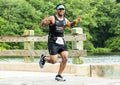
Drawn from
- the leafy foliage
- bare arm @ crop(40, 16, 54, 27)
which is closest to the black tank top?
bare arm @ crop(40, 16, 54, 27)

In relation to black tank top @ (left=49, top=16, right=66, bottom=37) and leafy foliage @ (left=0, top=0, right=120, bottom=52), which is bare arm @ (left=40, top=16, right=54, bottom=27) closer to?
black tank top @ (left=49, top=16, right=66, bottom=37)

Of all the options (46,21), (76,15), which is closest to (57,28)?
(46,21)

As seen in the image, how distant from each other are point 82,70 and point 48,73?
120cm

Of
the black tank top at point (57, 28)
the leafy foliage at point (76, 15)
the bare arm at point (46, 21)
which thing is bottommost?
the leafy foliage at point (76, 15)

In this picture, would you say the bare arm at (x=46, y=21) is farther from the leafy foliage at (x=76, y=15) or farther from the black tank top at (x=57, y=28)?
the leafy foliage at (x=76, y=15)

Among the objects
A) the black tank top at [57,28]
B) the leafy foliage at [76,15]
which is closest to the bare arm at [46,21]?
the black tank top at [57,28]

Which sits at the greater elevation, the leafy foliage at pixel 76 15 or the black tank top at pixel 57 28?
the black tank top at pixel 57 28

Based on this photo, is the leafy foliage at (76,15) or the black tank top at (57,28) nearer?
the black tank top at (57,28)

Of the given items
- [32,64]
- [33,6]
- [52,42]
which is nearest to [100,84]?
[52,42]

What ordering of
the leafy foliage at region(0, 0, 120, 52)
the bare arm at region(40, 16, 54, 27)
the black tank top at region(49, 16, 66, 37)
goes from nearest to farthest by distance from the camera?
the bare arm at region(40, 16, 54, 27)
the black tank top at region(49, 16, 66, 37)
the leafy foliage at region(0, 0, 120, 52)

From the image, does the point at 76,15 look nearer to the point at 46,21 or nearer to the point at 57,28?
the point at 57,28

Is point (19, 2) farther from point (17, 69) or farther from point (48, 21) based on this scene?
point (48, 21)

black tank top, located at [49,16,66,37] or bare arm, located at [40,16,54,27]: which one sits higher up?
bare arm, located at [40,16,54,27]

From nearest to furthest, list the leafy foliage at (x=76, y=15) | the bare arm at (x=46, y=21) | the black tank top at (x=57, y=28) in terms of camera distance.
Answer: the bare arm at (x=46, y=21) → the black tank top at (x=57, y=28) → the leafy foliage at (x=76, y=15)
